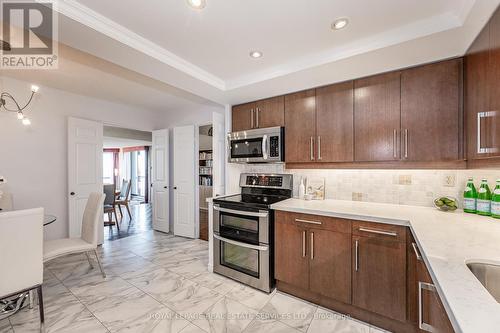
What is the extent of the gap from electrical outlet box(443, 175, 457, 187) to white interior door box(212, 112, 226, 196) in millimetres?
2481

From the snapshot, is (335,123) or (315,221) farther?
(335,123)

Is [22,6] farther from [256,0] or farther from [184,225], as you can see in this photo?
[184,225]

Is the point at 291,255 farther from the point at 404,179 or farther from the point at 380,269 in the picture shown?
the point at 404,179

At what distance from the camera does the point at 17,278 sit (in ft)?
5.29

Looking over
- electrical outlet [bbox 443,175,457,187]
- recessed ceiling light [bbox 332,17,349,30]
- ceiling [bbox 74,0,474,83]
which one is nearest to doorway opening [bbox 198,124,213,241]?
ceiling [bbox 74,0,474,83]

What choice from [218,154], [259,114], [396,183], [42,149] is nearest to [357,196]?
[396,183]

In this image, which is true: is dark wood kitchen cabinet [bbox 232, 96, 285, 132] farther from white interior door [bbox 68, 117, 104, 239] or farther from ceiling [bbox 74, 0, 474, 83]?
white interior door [bbox 68, 117, 104, 239]

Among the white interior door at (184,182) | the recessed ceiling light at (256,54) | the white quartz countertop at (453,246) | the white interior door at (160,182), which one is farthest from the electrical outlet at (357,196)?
the white interior door at (160,182)

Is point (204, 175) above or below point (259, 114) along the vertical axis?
below

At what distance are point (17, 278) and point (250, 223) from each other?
1.93 metres

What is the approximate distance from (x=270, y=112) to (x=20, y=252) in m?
2.67

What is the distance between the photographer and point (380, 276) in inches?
67.4

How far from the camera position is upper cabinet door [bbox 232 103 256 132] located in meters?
2.91

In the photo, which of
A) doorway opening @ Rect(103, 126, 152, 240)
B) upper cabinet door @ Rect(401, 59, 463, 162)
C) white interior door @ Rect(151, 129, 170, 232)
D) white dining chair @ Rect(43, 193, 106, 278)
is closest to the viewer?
upper cabinet door @ Rect(401, 59, 463, 162)
